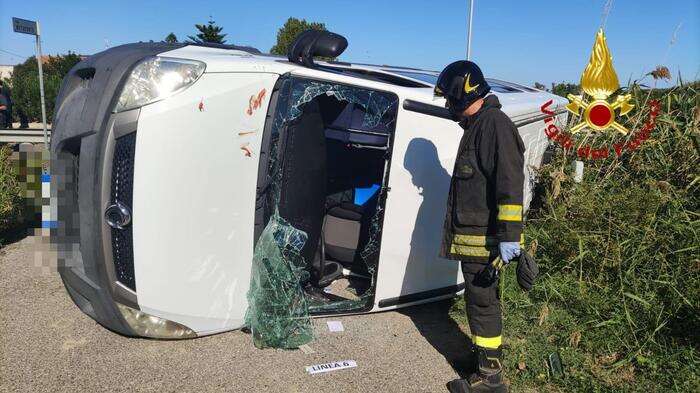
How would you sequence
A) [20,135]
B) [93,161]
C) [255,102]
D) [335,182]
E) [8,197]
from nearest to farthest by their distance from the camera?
[93,161] → [255,102] → [335,182] → [8,197] → [20,135]

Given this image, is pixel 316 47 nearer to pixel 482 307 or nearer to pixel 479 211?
pixel 479 211

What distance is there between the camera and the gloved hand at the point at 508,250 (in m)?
2.54

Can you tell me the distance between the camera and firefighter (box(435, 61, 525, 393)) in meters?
2.60

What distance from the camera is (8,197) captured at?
466 cm

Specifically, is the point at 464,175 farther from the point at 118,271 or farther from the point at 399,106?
the point at 118,271

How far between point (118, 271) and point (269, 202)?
87cm

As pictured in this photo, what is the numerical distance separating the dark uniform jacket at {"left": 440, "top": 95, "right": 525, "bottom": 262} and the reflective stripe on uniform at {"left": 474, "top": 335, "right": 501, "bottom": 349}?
0.43 meters

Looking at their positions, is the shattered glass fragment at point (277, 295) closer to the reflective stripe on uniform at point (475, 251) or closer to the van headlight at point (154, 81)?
the van headlight at point (154, 81)

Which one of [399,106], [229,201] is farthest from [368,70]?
[229,201]

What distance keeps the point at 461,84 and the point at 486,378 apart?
155 centimetres

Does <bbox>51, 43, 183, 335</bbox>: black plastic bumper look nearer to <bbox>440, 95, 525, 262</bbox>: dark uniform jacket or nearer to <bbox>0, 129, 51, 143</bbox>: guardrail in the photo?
<bbox>440, 95, 525, 262</bbox>: dark uniform jacket

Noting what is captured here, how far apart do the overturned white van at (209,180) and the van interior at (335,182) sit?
0.01 m

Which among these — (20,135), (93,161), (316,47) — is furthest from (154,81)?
(20,135)

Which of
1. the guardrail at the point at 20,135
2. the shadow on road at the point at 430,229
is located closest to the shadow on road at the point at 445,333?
the shadow on road at the point at 430,229
